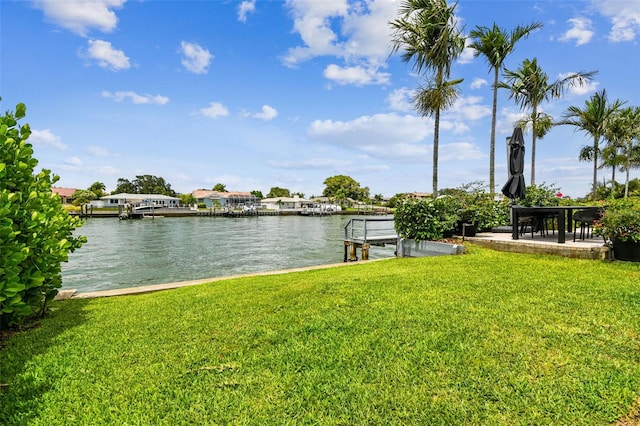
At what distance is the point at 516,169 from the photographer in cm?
795

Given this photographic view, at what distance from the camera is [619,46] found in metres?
9.74

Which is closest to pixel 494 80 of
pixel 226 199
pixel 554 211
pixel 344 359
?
pixel 554 211

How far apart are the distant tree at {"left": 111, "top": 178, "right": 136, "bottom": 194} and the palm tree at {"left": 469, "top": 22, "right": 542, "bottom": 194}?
298ft

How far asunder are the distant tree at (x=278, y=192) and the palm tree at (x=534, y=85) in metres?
101

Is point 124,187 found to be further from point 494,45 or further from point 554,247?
point 554,247

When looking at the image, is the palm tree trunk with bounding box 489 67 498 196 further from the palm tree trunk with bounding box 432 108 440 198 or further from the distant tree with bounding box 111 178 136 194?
the distant tree with bounding box 111 178 136 194

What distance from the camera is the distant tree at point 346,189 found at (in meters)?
96.9

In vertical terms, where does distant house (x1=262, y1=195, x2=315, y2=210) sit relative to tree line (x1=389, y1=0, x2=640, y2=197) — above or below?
below

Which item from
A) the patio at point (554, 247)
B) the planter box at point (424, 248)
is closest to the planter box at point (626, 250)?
the patio at point (554, 247)

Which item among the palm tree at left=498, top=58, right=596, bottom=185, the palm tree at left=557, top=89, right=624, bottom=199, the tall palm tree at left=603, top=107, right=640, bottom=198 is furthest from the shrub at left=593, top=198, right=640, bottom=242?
the tall palm tree at left=603, top=107, right=640, bottom=198

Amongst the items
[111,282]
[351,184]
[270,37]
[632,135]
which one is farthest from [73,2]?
[351,184]

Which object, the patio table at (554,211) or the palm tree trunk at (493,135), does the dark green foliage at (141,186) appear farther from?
the patio table at (554,211)

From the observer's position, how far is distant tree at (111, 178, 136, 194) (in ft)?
279

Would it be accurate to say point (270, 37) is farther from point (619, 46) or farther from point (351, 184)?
point (351, 184)
